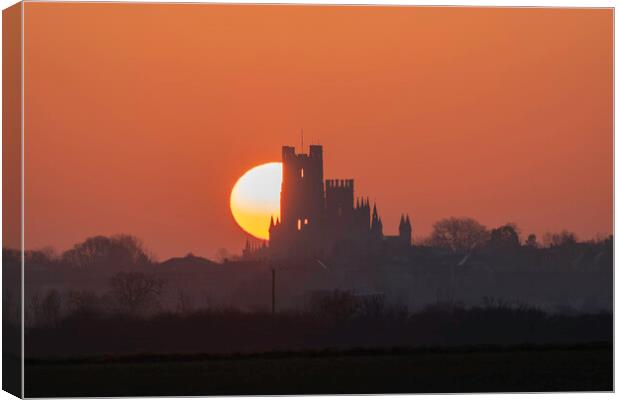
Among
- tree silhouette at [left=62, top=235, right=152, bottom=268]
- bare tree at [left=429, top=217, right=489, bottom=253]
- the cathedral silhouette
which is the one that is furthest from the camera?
bare tree at [left=429, top=217, right=489, bottom=253]

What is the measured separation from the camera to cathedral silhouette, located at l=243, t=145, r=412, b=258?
1549cm

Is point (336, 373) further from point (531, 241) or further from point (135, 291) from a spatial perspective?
point (531, 241)

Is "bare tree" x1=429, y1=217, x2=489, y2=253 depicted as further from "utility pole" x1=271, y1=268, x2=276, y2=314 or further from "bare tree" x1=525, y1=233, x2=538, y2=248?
"utility pole" x1=271, y1=268, x2=276, y2=314

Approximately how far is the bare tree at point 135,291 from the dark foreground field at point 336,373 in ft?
1.71

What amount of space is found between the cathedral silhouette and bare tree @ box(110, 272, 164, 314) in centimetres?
97

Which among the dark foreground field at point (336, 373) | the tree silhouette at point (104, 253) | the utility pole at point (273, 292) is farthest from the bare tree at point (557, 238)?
the tree silhouette at point (104, 253)

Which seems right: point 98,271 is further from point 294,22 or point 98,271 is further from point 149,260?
point 294,22

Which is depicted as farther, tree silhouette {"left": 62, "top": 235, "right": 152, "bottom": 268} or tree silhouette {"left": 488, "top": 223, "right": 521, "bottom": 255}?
tree silhouette {"left": 488, "top": 223, "right": 521, "bottom": 255}

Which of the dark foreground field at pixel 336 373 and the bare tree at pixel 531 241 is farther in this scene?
the bare tree at pixel 531 241

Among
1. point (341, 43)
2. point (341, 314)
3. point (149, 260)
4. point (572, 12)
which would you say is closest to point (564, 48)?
point (572, 12)

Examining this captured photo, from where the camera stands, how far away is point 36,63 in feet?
49.3

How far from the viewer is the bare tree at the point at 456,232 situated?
615 inches

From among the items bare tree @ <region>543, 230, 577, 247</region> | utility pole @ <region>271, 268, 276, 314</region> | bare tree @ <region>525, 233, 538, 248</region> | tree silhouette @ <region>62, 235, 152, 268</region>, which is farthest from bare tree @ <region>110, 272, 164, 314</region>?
bare tree @ <region>543, 230, 577, 247</region>

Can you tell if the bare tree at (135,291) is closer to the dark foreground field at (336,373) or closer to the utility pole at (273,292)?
the dark foreground field at (336,373)
